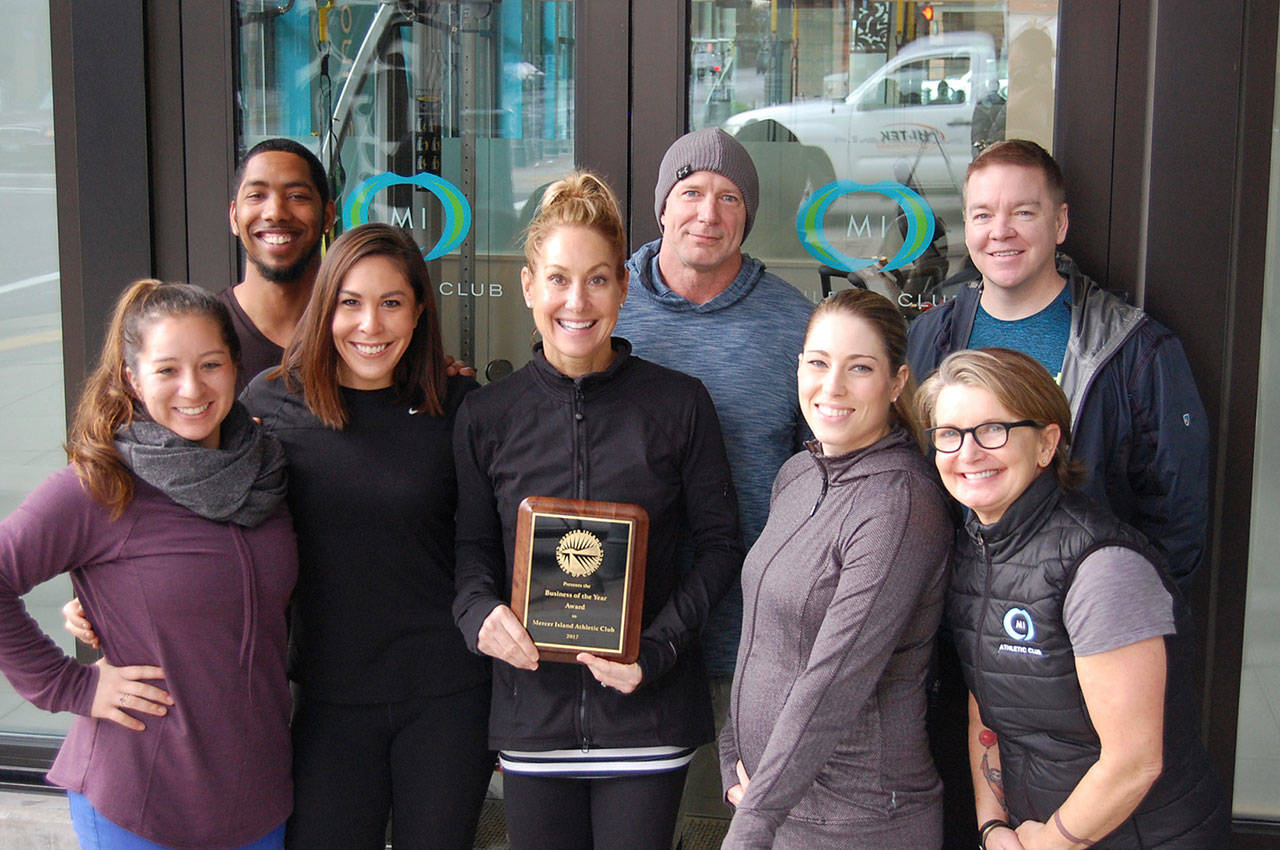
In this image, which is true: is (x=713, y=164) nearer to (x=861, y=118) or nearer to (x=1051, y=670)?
(x=861, y=118)

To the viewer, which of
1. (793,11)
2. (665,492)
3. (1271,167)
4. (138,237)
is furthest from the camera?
(138,237)

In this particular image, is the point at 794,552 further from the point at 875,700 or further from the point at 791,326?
the point at 791,326

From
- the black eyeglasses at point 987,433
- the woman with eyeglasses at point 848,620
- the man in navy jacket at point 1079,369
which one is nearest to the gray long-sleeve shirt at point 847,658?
the woman with eyeglasses at point 848,620

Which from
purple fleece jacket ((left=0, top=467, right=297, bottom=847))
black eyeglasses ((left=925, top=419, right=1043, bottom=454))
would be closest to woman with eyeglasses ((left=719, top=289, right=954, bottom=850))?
→ black eyeglasses ((left=925, top=419, right=1043, bottom=454))

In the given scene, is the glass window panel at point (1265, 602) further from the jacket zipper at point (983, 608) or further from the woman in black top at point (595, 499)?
the woman in black top at point (595, 499)

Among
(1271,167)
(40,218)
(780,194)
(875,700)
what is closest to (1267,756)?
(1271,167)

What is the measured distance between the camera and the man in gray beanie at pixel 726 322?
2.77 metres

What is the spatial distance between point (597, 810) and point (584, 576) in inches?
19.7

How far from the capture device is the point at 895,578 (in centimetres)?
209

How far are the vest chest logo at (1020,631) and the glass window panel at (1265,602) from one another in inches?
57.9

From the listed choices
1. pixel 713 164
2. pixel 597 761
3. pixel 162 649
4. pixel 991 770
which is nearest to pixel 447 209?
pixel 713 164

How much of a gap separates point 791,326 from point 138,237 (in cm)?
200

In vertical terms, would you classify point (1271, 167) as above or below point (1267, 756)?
above

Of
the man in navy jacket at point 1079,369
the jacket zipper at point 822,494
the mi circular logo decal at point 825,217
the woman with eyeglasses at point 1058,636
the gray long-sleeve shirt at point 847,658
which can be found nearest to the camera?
the woman with eyeglasses at point 1058,636
